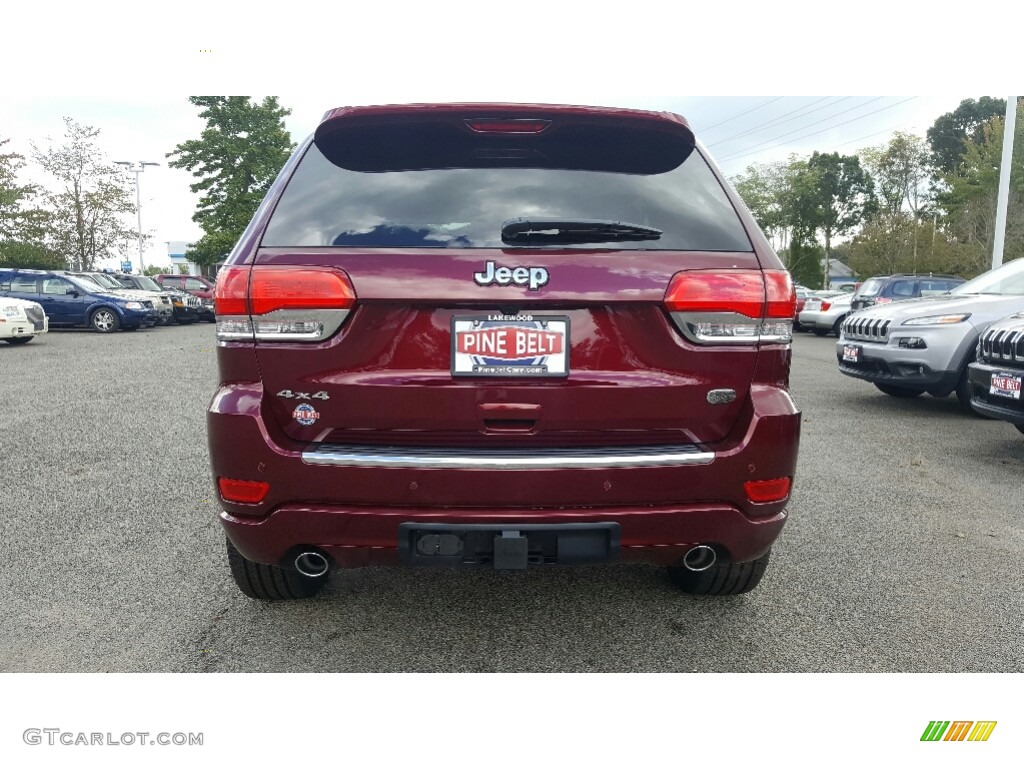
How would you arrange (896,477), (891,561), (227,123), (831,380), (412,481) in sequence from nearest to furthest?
(412,481), (891,561), (896,477), (831,380), (227,123)

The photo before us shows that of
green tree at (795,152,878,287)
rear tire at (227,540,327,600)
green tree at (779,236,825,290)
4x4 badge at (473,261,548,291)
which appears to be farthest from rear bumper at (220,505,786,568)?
green tree at (795,152,878,287)

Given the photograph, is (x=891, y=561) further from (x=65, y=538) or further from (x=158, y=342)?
(x=158, y=342)

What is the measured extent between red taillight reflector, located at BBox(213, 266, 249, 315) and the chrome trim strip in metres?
0.48

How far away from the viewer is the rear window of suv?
2143mm

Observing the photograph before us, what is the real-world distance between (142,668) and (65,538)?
5.35 ft

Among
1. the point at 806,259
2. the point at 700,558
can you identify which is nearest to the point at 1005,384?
the point at 700,558

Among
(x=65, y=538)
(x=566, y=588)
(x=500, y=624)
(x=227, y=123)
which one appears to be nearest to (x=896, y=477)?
(x=566, y=588)

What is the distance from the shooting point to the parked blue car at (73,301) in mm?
19203

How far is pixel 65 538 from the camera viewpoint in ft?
12.0

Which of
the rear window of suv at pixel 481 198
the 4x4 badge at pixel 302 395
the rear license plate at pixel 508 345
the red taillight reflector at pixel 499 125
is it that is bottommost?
the 4x4 badge at pixel 302 395

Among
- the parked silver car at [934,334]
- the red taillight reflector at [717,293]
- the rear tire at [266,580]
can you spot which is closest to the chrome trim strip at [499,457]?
the red taillight reflector at [717,293]

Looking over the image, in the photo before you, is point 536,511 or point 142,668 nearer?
point 536,511

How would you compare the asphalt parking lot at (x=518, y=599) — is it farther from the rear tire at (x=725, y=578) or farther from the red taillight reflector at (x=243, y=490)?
the red taillight reflector at (x=243, y=490)

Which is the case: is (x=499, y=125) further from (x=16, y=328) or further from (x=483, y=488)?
(x=16, y=328)
